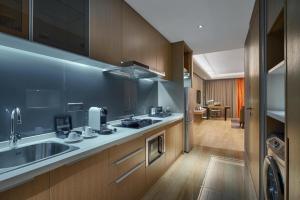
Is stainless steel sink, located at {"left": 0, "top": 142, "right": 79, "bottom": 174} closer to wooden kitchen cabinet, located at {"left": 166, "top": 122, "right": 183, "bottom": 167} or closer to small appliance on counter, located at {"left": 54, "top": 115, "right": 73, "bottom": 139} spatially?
small appliance on counter, located at {"left": 54, "top": 115, "right": 73, "bottom": 139}

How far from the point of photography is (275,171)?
99cm

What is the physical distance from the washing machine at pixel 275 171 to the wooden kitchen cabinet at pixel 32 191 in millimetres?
1340

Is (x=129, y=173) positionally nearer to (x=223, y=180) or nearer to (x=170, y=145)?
(x=170, y=145)

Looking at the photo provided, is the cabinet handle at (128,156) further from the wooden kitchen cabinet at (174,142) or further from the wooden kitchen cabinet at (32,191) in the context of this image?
the wooden kitchen cabinet at (174,142)

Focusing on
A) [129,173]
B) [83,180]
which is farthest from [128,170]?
[83,180]

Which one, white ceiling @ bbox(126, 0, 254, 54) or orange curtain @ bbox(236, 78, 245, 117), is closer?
white ceiling @ bbox(126, 0, 254, 54)

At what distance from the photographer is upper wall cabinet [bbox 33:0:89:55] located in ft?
3.50

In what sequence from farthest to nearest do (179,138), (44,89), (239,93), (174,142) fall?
1. (239,93)
2. (179,138)
3. (174,142)
4. (44,89)

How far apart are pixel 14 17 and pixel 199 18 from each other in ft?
7.24

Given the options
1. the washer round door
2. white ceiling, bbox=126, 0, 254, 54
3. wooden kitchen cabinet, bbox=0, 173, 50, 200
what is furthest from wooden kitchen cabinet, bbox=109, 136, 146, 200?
white ceiling, bbox=126, 0, 254, 54

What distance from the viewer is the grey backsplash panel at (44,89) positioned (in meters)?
1.14

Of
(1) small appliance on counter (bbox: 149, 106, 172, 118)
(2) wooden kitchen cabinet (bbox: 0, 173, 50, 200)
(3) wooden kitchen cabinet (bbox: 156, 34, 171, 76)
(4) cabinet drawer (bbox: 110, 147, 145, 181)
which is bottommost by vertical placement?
(4) cabinet drawer (bbox: 110, 147, 145, 181)

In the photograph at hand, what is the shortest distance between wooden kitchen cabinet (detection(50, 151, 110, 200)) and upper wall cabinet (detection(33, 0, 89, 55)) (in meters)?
0.87

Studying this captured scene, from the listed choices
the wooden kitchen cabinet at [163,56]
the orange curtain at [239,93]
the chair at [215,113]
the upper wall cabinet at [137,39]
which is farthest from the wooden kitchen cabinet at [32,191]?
the orange curtain at [239,93]
